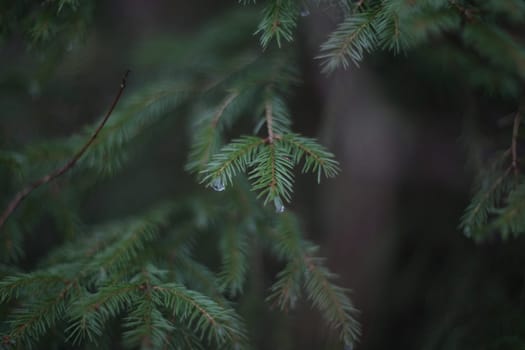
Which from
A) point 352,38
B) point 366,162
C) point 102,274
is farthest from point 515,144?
point 102,274

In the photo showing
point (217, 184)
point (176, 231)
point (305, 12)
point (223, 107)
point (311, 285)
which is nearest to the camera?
point (217, 184)

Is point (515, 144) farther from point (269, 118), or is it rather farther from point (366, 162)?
point (366, 162)

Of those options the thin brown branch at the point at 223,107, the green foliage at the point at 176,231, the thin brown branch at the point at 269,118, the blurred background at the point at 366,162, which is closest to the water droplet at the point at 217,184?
the green foliage at the point at 176,231

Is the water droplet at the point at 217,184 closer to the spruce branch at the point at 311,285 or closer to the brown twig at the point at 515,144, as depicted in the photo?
the spruce branch at the point at 311,285

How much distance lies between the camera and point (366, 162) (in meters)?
2.38

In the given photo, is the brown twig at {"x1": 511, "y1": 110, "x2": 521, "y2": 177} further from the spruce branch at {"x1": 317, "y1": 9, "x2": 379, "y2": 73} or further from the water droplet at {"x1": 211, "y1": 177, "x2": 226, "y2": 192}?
the water droplet at {"x1": 211, "y1": 177, "x2": 226, "y2": 192}

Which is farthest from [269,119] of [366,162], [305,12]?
[366,162]

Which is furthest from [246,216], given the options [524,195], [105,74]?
[105,74]

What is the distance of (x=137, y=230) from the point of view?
4.80ft

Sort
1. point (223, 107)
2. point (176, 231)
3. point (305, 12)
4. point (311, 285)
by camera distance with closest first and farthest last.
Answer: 1. point (305, 12)
2. point (311, 285)
3. point (223, 107)
4. point (176, 231)

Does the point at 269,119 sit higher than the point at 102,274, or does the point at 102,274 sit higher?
the point at 269,119

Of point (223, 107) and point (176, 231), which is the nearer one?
point (223, 107)

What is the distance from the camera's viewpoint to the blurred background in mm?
1711

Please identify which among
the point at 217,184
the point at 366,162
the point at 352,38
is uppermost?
the point at 352,38
